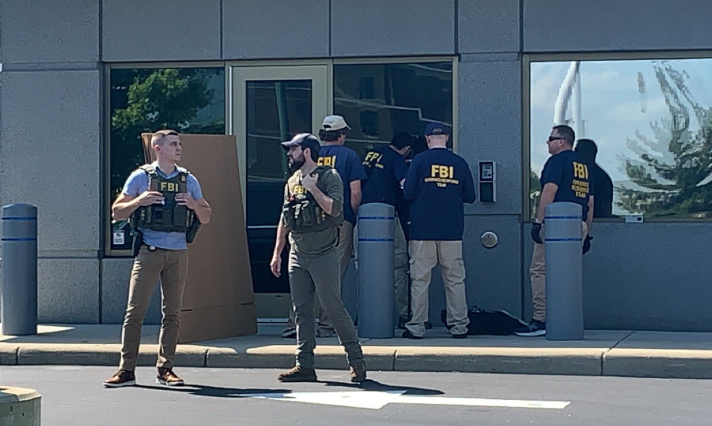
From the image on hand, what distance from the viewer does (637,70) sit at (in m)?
11.6

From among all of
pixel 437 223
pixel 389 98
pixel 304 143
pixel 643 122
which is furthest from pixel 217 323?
pixel 643 122

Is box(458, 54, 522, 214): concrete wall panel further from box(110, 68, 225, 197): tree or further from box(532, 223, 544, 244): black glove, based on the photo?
box(110, 68, 225, 197): tree

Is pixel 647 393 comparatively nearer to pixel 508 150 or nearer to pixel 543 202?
pixel 543 202

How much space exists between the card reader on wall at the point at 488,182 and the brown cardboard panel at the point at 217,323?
8.68 ft

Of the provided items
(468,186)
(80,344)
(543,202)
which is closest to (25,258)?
(80,344)

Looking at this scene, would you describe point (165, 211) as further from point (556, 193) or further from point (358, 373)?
point (556, 193)

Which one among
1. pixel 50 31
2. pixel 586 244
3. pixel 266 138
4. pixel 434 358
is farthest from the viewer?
pixel 50 31

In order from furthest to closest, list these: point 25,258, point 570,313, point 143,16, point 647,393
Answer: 1. point 143,16
2. point 25,258
3. point 570,313
4. point 647,393

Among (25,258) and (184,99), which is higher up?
(184,99)

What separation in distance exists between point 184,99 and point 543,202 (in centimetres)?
424

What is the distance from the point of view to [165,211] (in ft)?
27.7

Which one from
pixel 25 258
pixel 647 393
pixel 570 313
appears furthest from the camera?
pixel 25 258

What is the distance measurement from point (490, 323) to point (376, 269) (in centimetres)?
129

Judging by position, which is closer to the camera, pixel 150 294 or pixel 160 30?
pixel 150 294
